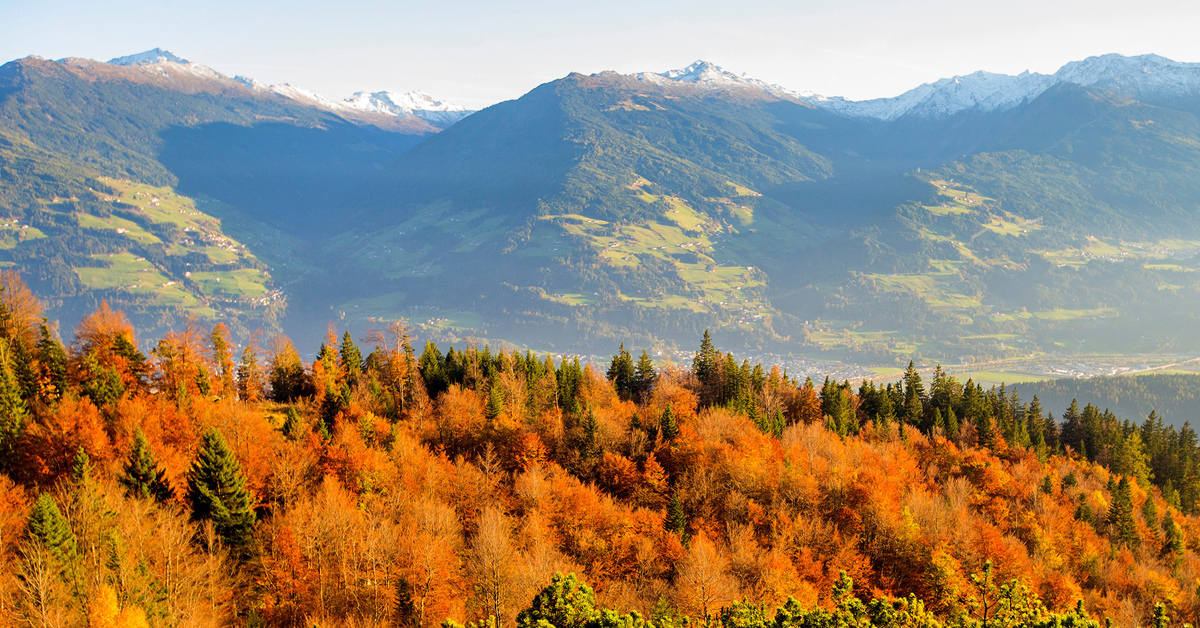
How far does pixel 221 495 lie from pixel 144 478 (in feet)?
20.4

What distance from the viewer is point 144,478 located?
51.5 m

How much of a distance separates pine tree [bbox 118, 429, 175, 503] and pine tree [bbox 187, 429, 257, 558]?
6.57 ft

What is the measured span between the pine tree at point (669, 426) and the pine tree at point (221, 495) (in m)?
50.0

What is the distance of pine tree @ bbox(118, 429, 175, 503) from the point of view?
2007 inches

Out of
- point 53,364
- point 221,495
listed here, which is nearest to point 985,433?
point 221,495

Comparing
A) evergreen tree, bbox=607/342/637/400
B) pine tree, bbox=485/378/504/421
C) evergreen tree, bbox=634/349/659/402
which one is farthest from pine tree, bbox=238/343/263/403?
evergreen tree, bbox=634/349/659/402

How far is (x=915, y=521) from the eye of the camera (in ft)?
240

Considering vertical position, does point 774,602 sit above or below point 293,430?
below

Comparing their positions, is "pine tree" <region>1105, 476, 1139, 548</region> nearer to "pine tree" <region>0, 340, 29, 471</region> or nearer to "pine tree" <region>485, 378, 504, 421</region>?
"pine tree" <region>485, 378, 504, 421</region>

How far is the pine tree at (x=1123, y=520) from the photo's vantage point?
98625mm

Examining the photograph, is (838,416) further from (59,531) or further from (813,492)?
(59,531)

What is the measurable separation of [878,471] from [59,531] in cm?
8596

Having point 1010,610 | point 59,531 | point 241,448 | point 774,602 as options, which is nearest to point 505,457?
point 241,448

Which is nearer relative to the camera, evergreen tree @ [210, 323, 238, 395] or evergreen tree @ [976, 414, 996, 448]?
evergreen tree @ [210, 323, 238, 395]
